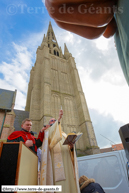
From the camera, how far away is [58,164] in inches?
75.6

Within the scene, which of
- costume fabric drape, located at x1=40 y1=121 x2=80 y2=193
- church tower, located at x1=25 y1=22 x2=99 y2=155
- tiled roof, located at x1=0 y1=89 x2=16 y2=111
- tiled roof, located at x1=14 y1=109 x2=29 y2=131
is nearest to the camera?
costume fabric drape, located at x1=40 y1=121 x2=80 y2=193

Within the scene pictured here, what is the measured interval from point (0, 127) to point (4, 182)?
1085 cm

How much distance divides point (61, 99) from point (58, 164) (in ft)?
48.2

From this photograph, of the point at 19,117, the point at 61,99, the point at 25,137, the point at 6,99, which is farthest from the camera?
the point at 61,99

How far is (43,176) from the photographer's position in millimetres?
1627

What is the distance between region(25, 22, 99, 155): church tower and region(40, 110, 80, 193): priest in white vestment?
33.2 feet

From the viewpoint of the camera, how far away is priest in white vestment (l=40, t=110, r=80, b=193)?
→ 5.69ft

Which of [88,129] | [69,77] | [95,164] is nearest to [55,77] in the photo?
[69,77]

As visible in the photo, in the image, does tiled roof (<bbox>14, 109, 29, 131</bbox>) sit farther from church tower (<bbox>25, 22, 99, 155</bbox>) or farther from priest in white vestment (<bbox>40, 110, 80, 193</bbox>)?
priest in white vestment (<bbox>40, 110, 80, 193</bbox>)

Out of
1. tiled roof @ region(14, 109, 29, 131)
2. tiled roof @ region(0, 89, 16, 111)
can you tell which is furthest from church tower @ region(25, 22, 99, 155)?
tiled roof @ region(0, 89, 16, 111)

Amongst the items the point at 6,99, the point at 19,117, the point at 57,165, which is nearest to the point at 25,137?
the point at 57,165

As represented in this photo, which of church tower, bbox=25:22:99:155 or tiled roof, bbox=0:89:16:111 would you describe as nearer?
tiled roof, bbox=0:89:16:111

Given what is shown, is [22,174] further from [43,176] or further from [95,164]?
Result: [95,164]

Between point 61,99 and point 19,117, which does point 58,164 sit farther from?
point 61,99
